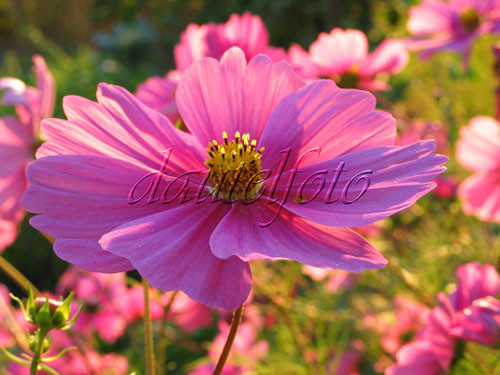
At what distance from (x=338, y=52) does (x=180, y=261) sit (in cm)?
46

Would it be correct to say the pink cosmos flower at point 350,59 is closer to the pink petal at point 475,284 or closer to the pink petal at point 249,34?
the pink petal at point 249,34

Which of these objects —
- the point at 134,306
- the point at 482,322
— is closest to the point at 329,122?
the point at 482,322

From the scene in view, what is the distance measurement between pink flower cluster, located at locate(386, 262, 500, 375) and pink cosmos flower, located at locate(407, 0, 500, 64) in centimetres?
45

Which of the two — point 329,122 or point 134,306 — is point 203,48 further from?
point 134,306

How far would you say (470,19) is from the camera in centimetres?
88

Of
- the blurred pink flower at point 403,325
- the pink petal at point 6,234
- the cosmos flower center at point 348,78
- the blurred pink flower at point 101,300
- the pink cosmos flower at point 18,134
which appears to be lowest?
the blurred pink flower at point 403,325

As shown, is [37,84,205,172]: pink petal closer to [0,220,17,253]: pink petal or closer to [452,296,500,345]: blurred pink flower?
[452,296,500,345]: blurred pink flower

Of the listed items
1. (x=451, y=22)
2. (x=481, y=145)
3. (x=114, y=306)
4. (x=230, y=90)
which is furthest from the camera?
(x=451, y=22)

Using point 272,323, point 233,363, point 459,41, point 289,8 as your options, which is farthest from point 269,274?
point 289,8

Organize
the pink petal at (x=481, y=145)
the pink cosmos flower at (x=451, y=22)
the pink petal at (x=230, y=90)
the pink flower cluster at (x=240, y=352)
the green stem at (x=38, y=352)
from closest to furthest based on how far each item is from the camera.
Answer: the green stem at (x=38, y=352) → the pink petal at (x=230, y=90) → the pink petal at (x=481, y=145) → the pink flower cluster at (x=240, y=352) → the pink cosmos flower at (x=451, y=22)

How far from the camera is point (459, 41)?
2.85 ft

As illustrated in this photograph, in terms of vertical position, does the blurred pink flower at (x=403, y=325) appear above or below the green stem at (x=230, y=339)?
below

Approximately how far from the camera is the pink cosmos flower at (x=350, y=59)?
67 centimetres

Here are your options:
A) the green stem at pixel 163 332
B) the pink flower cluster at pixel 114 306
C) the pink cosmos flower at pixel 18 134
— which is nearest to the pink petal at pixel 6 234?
the pink cosmos flower at pixel 18 134
